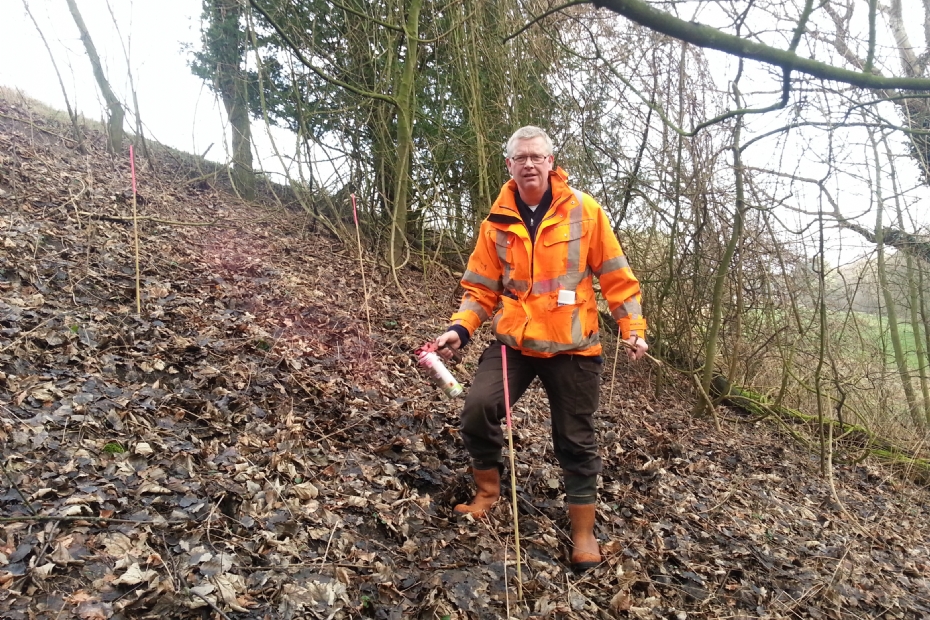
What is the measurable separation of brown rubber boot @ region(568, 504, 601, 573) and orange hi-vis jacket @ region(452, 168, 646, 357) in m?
0.87

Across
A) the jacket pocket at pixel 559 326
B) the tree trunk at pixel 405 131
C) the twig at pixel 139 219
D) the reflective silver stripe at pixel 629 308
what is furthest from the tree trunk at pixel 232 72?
the reflective silver stripe at pixel 629 308

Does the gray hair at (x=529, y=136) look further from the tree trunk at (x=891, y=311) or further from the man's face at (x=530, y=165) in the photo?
the tree trunk at (x=891, y=311)

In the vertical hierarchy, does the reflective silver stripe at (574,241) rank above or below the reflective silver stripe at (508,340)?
above

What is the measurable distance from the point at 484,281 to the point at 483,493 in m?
1.24

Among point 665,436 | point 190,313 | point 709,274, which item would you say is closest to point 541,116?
point 709,274

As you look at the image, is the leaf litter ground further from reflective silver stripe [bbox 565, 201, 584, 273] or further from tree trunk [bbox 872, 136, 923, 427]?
tree trunk [bbox 872, 136, 923, 427]

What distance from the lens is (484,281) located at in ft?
10.3

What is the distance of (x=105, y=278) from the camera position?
4.95 meters

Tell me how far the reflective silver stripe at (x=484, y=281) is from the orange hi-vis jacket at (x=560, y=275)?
13cm

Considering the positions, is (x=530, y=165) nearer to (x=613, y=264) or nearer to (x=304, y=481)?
(x=613, y=264)

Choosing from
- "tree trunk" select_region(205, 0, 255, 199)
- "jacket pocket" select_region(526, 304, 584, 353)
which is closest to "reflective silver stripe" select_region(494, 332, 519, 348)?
"jacket pocket" select_region(526, 304, 584, 353)

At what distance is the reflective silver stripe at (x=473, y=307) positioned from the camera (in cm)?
314

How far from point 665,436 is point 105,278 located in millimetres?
5332

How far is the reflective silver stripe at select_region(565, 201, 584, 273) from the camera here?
2.86 meters
